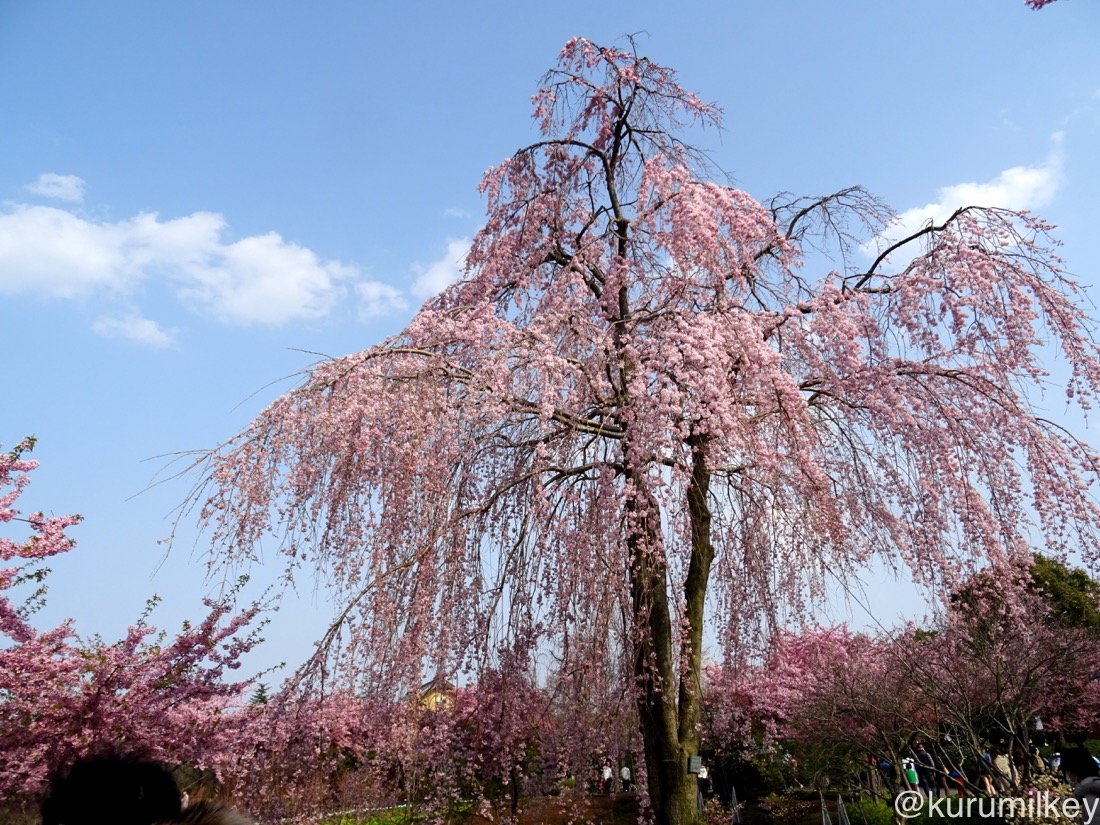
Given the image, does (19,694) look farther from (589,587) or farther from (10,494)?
(589,587)

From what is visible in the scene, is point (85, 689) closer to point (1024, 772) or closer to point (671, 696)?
point (671, 696)

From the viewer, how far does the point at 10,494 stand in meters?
4.82

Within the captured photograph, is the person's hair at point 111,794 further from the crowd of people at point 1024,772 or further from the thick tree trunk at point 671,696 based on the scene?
the crowd of people at point 1024,772

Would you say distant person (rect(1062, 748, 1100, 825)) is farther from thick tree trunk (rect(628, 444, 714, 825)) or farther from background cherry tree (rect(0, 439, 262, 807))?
background cherry tree (rect(0, 439, 262, 807))

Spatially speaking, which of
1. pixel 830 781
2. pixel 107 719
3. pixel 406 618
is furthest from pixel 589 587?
pixel 830 781

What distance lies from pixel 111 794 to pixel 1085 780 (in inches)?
182

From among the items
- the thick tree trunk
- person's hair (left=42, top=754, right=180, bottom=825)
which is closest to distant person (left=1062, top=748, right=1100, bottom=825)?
the thick tree trunk

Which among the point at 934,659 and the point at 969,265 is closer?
the point at 969,265

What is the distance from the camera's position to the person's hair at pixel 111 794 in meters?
1.16

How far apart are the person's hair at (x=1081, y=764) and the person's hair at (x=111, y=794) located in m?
4.62

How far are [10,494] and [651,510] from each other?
13.0 feet

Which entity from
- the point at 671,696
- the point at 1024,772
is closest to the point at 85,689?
the point at 671,696

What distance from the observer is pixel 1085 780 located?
3.99 meters

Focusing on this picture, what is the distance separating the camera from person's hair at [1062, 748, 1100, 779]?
13.4 ft
